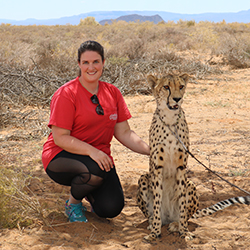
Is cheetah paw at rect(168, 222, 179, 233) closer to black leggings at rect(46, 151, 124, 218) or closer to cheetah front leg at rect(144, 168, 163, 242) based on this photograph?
cheetah front leg at rect(144, 168, 163, 242)

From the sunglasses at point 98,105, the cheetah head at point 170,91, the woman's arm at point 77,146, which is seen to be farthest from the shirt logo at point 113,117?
the cheetah head at point 170,91

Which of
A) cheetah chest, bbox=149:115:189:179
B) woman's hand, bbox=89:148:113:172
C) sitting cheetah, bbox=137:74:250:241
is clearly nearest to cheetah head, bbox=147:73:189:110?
sitting cheetah, bbox=137:74:250:241

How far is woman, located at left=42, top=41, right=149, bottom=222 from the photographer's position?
2447 mm

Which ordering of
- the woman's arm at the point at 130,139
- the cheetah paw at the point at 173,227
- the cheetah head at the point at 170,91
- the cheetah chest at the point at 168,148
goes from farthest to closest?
the woman's arm at the point at 130,139 < the cheetah paw at the point at 173,227 < the cheetah chest at the point at 168,148 < the cheetah head at the point at 170,91

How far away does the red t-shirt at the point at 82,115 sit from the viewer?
8.07 ft

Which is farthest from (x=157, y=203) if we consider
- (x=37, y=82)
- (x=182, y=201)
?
(x=37, y=82)

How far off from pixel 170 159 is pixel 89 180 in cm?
67

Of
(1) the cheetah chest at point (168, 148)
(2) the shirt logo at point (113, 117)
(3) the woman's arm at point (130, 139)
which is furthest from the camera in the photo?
(3) the woman's arm at point (130, 139)

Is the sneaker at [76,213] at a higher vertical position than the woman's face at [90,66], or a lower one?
lower

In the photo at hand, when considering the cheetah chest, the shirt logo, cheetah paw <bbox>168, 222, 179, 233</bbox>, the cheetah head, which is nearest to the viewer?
the cheetah head

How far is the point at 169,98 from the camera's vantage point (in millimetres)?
2252

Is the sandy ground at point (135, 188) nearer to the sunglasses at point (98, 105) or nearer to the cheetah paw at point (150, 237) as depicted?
the cheetah paw at point (150, 237)

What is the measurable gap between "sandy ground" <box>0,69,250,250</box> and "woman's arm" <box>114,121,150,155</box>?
66cm

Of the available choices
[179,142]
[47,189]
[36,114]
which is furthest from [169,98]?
[36,114]
